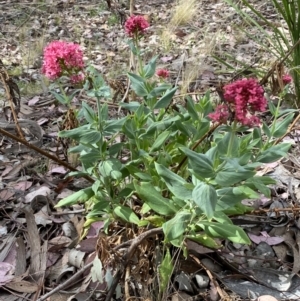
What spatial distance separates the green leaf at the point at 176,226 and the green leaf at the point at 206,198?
152 millimetres

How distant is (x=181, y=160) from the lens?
1.71m

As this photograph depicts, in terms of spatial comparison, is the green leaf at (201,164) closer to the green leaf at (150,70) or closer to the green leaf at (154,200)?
the green leaf at (154,200)

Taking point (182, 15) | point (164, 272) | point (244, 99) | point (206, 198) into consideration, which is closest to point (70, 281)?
point (164, 272)

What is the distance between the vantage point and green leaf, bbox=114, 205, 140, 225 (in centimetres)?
153

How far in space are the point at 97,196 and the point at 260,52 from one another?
7.65 feet

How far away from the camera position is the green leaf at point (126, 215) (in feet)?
5.02

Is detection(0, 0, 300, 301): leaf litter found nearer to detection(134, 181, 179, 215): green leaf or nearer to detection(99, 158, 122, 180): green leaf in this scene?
detection(134, 181, 179, 215): green leaf

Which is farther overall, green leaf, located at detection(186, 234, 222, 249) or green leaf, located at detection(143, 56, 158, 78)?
green leaf, located at detection(143, 56, 158, 78)

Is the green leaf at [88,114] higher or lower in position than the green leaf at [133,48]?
lower

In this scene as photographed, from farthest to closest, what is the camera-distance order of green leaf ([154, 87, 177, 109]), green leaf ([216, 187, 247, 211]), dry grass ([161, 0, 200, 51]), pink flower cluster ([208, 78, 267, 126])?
dry grass ([161, 0, 200, 51]) → green leaf ([154, 87, 177, 109]) → green leaf ([216, 187, 247, 211]) → pink flower cluster ([208, 78, 267, 126])

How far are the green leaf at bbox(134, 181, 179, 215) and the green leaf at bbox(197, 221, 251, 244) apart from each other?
0.11 meters

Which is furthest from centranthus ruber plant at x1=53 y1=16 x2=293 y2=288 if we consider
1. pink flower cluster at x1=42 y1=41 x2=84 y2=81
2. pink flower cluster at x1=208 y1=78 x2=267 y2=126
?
pink flower cluster at x1=42 y1=41 x2=84 y2=81

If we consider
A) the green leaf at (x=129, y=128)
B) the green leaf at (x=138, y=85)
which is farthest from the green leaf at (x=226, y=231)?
the green leaf at (x=138, y=85)

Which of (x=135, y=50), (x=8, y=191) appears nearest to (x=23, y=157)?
(x=8, y=191)
